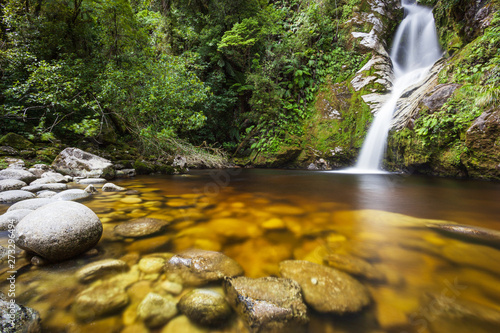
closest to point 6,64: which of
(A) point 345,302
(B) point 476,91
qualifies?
(A) point 345,302

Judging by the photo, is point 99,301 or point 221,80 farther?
point 221,80

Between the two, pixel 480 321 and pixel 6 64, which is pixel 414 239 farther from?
pixel 6 64

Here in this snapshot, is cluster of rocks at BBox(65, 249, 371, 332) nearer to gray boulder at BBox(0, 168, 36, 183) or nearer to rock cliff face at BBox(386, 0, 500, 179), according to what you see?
gray boulder at BBox(0, 168, 36, 183)

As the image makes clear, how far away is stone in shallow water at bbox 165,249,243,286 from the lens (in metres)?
1.44

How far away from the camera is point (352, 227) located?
2.42 meters

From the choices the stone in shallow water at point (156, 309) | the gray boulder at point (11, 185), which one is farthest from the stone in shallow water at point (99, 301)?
the gray boulder at point (11, 185)

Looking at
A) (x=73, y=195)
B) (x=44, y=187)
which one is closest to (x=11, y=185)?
(x=44, y=187)

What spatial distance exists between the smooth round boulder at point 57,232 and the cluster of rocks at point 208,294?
264mm

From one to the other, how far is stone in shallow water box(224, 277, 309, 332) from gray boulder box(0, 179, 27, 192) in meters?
4.67

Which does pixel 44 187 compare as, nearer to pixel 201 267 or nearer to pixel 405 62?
pixel 201 267

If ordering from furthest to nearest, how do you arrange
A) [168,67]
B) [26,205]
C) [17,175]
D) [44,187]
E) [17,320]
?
[168,67]
[17,175]
[44,187]
[26,205]
[17,320]

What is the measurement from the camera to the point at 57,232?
4.95 ft

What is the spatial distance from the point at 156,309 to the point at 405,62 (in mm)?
14366

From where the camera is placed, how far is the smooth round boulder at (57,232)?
1476 mm
